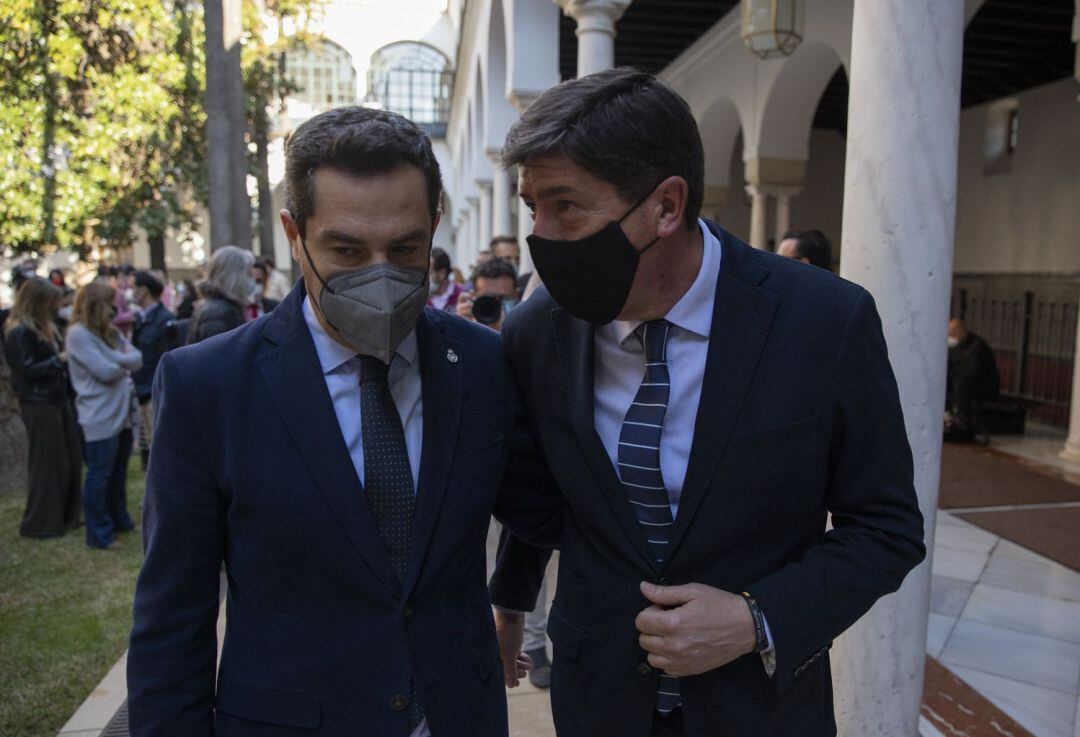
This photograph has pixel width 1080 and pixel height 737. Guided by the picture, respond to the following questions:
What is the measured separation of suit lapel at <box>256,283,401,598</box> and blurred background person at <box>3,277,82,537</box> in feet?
17.5

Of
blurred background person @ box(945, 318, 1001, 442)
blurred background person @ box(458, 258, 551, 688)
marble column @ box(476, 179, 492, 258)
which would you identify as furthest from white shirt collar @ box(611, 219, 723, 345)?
marble column @ box(476, 179, 492, 258)

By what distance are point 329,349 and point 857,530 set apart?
Answer: 3.38 feet

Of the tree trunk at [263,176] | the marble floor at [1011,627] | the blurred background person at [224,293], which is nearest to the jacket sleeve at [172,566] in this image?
the marble floor at [1011,627]

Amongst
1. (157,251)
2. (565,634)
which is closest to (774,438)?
(565,634)

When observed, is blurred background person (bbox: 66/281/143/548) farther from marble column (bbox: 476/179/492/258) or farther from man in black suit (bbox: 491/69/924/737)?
marble column (bbox: 476/179/492/258)

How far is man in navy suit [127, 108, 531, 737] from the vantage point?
1.47 m

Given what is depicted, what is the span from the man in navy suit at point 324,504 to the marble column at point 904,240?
1.65 m

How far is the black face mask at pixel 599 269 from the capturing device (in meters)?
1.57

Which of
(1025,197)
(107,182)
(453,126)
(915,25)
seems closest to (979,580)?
(915,25)

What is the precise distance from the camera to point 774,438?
148cm

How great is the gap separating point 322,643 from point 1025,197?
1410 centimetres

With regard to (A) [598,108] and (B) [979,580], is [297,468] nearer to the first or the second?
(A) [598,108]

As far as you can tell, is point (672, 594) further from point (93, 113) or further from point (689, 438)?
point (93, 113)

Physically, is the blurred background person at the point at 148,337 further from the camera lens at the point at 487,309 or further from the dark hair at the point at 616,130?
the dark hair at the point at 616,130
